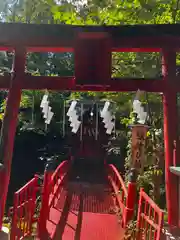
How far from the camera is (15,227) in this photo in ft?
13.7

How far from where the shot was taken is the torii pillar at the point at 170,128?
4820mm

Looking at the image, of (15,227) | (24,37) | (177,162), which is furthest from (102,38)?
(15,227)

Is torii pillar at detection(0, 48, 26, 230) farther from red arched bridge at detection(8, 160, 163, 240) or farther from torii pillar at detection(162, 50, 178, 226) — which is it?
torii pillar at detection(162, 50, 178, 226)

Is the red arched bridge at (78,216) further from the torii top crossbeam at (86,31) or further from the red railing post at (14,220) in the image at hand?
the torii top crossbeam at (86,31)

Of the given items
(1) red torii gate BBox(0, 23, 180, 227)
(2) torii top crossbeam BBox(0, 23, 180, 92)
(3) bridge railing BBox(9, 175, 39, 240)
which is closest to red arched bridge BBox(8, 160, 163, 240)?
(3) bridge railing BBox(9, 175, 39, 240)

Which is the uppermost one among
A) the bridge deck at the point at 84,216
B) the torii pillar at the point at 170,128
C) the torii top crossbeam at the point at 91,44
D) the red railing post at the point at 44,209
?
the torii top crossbeam at the point at 91,44

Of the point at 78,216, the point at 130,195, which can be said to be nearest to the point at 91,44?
the point at 130,195

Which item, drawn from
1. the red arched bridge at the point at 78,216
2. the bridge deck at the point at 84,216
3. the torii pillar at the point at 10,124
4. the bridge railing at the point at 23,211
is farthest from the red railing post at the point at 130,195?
the torii pillar at the point at 10,124

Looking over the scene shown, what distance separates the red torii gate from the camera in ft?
16.2

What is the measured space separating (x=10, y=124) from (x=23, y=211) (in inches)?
55.2

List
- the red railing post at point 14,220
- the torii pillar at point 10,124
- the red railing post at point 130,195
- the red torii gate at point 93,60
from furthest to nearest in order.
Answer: the red railing post at point 130,195
the red torii gate at point 93,60
the torii pillar at point 10,124
the red railing post at point 14,220

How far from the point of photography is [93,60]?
5.15 metres

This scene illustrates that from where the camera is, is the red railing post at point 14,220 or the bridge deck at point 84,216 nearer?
the red railing post at point 14,220

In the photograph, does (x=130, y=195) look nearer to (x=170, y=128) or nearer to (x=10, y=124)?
(x=170, y=128)
